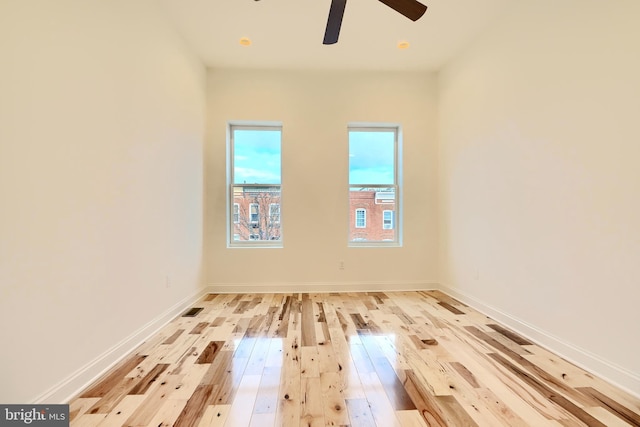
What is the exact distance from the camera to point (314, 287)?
12.6 ft

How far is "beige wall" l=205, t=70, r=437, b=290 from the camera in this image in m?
3.82

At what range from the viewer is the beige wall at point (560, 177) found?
170cm

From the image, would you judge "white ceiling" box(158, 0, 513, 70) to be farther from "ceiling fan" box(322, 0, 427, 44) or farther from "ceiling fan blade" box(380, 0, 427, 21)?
"ceiling fan blade" box(380, 0, 427, 21)

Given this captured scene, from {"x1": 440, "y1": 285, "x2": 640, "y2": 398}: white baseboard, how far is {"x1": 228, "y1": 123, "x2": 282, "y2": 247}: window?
106 inches

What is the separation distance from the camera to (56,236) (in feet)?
4.95

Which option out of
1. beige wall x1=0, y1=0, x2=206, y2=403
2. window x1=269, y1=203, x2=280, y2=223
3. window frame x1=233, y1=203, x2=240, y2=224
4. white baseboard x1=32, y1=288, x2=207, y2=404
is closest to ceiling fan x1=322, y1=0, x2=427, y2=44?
beige wall x1=0, y1=0, x2=206, y2=403

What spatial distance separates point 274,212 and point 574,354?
10.7 feet

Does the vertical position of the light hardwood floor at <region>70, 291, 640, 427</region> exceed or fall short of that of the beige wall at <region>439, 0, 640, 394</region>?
it falls short

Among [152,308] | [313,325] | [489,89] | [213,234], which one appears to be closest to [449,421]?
[313,325]

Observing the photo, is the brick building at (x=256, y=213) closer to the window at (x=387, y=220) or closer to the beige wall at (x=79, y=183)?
the beige wall at (x=79, y=183)

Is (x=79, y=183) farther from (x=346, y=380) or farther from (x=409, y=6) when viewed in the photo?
(x=409, y=6)

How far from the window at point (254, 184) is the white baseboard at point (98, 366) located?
1.51 meters

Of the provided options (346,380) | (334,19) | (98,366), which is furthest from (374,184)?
(98,366)

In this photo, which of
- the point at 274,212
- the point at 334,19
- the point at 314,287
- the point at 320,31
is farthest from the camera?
the point at 274,212
